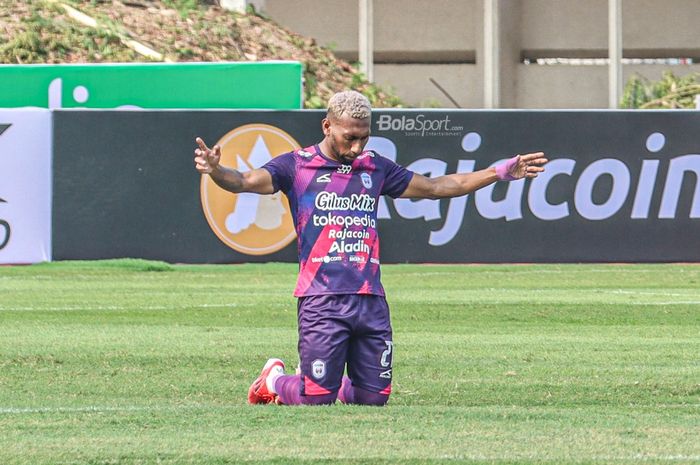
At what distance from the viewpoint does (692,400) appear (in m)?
7.93

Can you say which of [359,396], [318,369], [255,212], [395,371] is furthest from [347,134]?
[255,212]

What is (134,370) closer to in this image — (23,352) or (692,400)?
(23,352)

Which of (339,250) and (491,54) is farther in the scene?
(491,54)

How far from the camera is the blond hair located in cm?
718

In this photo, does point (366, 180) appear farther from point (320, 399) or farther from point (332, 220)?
point (320, 399)

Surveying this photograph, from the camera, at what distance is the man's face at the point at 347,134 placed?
7207 mm

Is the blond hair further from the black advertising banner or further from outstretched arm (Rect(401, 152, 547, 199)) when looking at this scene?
the black advertising banner

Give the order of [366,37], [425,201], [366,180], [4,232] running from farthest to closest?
[366,37]
[425,201]
[4,232]
[366,180]

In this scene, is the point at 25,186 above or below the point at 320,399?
above

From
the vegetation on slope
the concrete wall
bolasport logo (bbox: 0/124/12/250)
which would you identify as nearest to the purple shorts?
bolasport logo (bbox: 0/124/12/250)

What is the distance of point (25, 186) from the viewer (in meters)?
18.1

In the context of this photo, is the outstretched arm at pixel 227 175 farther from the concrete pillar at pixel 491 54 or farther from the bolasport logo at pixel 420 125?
the concrete pillar at pixel 491 54

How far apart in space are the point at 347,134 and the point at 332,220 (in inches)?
17.7

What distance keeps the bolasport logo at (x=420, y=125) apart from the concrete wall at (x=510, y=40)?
19.9 meters
